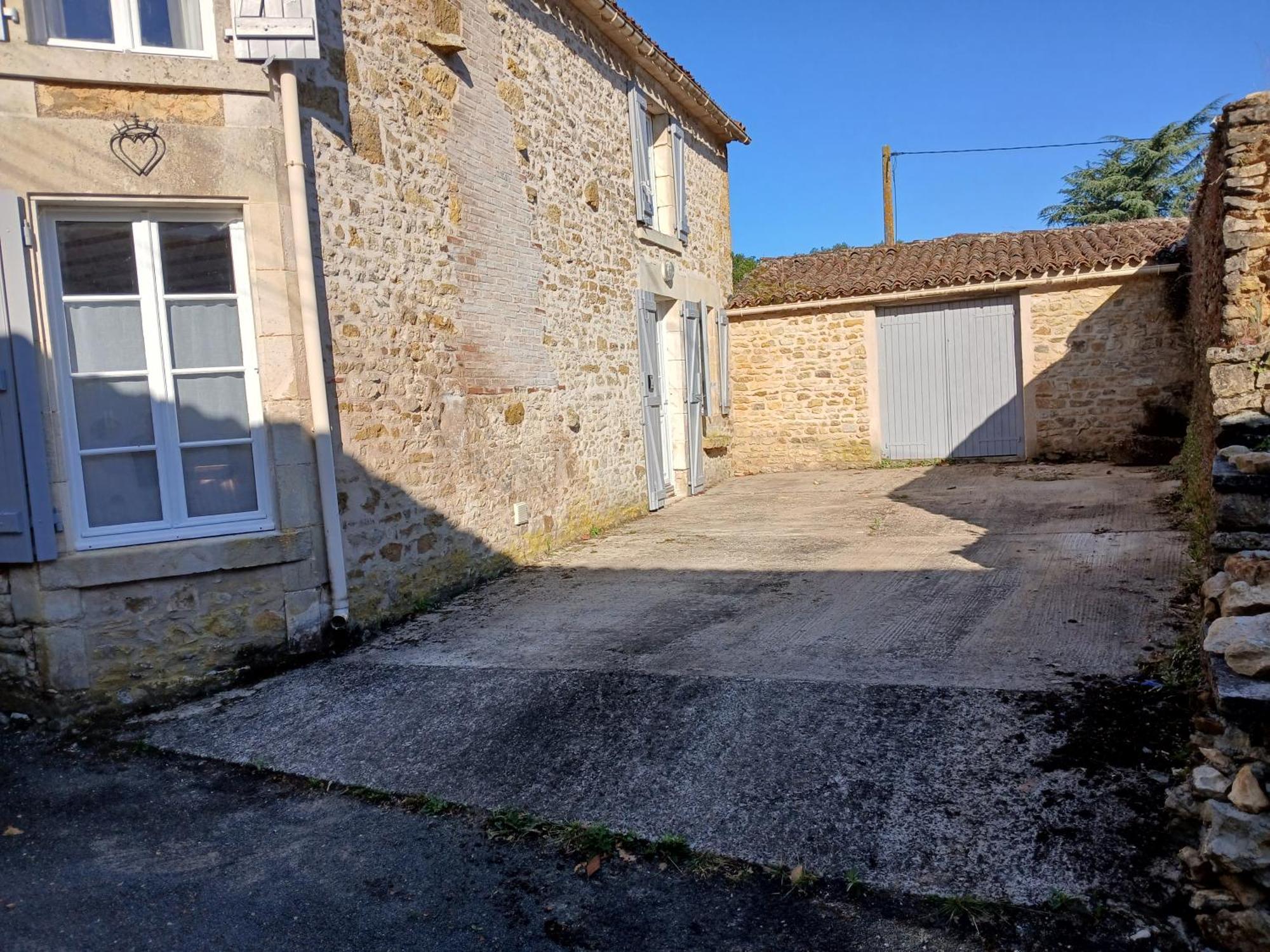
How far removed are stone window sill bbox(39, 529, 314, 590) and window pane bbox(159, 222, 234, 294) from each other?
4.28ft

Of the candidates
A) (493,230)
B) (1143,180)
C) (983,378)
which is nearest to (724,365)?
(983,378)

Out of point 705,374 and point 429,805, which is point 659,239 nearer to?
point 705,374

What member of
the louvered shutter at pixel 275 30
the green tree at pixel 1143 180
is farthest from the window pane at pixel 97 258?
the green tree at pixel 1143 180

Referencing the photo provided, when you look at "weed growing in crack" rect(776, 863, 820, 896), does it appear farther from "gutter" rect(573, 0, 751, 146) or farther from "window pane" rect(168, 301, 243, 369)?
"gutter" rect(573, 0, 751, 146)

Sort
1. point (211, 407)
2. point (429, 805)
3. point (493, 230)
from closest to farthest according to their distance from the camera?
point (429, 805) → point (211, 407) → point (493, 230)

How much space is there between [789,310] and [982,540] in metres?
6.32

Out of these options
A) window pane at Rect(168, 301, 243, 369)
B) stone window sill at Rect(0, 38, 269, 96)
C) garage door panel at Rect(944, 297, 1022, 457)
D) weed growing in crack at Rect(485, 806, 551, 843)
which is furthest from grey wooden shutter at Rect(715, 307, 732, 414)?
weed growing in crack at Rect(485, 806, 551, 843)

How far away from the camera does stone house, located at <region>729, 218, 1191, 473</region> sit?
432 inches

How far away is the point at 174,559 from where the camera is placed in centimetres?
453

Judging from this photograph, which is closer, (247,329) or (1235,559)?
(1235,559)

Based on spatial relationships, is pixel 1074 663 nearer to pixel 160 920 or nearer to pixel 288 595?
pixel 160 920

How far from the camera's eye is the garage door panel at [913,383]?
1220cm

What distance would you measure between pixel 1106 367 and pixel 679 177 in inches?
226

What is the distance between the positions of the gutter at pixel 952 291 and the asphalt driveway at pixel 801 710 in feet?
17.9
